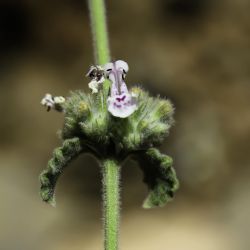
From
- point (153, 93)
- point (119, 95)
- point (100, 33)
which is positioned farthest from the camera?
point (153, 93)

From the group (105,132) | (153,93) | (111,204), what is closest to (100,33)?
(105,132)

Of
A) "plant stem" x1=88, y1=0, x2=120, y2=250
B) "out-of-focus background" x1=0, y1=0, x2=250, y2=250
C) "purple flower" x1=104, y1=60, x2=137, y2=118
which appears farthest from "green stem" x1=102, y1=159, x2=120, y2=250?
"out-of-focus background" x1=0, y1=0, x2=250, y2=250

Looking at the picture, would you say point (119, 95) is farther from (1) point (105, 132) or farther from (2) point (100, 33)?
(2) point (100, 33)

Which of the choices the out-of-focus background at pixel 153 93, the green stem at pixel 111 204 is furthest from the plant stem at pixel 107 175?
the out-of-focus background at pixel 153 93

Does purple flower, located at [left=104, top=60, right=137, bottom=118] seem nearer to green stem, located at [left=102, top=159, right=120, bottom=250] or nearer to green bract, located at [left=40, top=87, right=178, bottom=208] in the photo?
green bract, located at [left=40, top=87, right=178, bottom=208]

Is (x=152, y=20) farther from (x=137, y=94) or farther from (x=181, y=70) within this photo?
(x=137, y=94)
